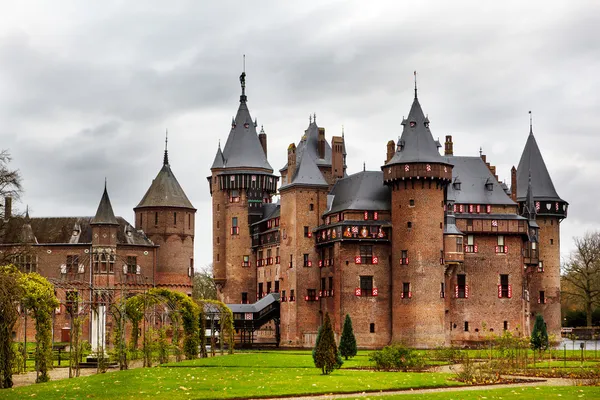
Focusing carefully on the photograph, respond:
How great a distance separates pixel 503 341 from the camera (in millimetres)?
45219

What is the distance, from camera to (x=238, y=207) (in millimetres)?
95812

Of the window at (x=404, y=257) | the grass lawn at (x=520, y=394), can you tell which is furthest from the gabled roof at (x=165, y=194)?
the grass lawn at (x=520, y=394)

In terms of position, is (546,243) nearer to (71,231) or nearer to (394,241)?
(394,241)

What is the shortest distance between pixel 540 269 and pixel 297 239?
24201mm

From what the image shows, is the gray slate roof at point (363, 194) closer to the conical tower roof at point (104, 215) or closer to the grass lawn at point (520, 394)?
the conical tower roof at point (104, 215)

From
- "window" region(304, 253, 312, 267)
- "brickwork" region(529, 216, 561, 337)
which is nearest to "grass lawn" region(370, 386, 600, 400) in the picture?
"window" region(304, 253, 312, 267)

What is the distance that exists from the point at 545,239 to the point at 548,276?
340 centimetres

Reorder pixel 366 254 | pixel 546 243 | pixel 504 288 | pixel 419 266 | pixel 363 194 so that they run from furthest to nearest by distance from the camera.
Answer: pixel 546 243 < pixel 504 288 < pixel 363 194 < pixel 366 254 < pixel 419 266

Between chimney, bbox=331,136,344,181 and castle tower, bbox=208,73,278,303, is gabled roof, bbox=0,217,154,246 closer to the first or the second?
castle tower, bbox=208,73,278,303

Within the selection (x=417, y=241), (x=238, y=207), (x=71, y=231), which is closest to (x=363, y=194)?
(x=417, y=241)

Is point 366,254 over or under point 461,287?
over

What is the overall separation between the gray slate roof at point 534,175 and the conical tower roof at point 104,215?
3684 cm

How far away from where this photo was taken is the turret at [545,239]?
305 feet

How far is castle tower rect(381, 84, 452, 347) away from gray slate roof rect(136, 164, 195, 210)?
2214 centimetres
